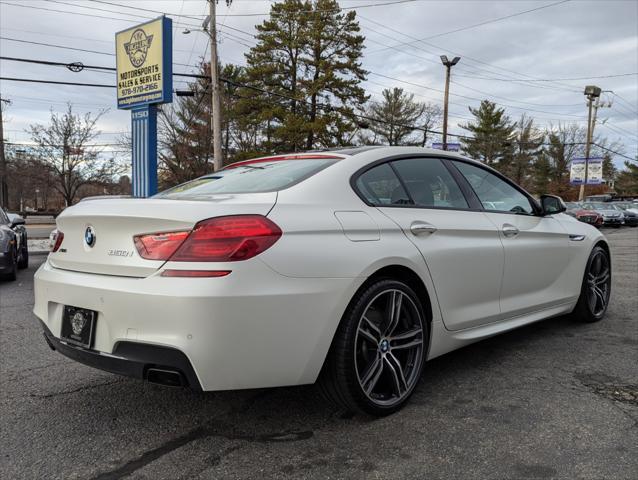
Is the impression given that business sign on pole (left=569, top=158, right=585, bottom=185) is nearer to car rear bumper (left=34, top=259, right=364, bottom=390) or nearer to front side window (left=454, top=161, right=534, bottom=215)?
front side window (left=454, top=161, right=534, bottom=215)

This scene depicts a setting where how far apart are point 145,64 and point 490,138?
49.8 meters

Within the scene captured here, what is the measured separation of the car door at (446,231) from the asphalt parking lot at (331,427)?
0.50 m

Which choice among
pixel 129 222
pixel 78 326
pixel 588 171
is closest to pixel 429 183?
pixel 129 222

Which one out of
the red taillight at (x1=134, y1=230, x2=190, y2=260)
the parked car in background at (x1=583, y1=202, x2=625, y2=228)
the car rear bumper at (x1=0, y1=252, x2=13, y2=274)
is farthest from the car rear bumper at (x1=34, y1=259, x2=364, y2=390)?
the parked car in background at (x1=583, y1=202, x2=625, y2=228)

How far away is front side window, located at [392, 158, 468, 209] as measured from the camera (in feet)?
10.6

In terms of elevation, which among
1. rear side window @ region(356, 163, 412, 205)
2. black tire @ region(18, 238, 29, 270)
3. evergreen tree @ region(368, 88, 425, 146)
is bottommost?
black tire @ region(18, 238, 29, 270)

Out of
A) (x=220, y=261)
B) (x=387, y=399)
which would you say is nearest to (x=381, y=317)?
(x=387, y=399)

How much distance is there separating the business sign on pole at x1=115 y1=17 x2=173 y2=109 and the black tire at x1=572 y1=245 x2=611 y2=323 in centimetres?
1182

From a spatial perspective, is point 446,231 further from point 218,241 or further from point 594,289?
point 594,289

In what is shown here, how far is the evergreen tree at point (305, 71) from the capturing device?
34.8 meters

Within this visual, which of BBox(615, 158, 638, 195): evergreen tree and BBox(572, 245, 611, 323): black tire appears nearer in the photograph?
BBox(572, 245, 611, 323): black tire

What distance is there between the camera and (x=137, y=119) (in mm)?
14711

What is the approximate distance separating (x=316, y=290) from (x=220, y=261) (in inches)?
18.1

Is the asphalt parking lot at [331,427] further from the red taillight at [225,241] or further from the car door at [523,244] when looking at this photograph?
the red taillight at [225,241]
